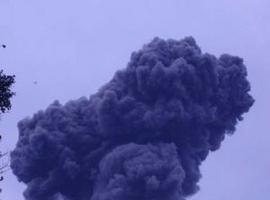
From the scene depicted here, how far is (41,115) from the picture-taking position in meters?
48.7

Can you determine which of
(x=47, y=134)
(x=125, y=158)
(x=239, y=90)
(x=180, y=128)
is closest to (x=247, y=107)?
(x=239, y=90)

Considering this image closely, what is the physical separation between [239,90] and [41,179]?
15357 mm

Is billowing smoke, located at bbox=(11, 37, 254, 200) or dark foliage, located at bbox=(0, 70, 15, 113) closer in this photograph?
dark foliage, located at bbox=(0, 70, 15, 113)

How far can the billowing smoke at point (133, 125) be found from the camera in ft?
151

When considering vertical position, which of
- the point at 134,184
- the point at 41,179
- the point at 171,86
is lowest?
the point at 134,184

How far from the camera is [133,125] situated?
46.5m

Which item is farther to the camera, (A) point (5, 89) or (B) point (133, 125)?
(B) point (133, 125)

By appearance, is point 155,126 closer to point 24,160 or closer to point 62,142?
point 62,142

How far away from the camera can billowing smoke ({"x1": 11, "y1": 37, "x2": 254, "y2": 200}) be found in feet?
151

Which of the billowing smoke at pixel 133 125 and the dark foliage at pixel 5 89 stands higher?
the billowing smoke at pixel 133 125

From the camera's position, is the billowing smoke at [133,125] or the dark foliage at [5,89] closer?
the dark foliage at [5,89]

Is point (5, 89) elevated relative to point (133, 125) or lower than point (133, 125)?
lower

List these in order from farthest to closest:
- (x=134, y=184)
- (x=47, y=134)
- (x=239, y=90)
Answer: (x=239, y=90) < (x=47, y=134) < (x=134, y=184)

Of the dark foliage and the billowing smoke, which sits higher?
the billowing smoke
